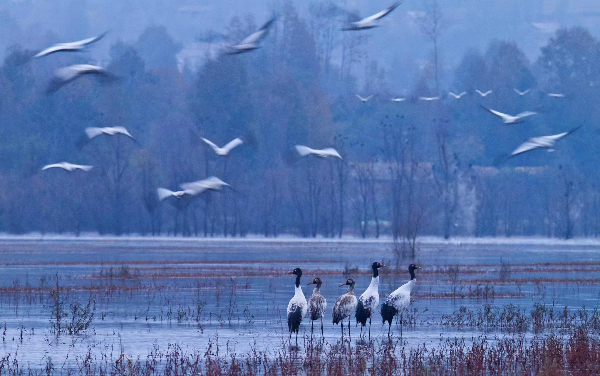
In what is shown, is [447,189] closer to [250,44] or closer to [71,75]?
[250,44]

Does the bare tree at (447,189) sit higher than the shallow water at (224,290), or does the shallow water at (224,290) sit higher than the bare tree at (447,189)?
the bare tree at (447,189)

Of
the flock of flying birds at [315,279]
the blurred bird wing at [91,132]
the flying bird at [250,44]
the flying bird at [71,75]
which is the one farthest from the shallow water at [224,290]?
the flying bird at [250,44]

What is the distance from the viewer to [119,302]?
2911 cm

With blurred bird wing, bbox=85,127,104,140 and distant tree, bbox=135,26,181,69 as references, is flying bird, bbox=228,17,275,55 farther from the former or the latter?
distant tree, bbox=135,26,181,69

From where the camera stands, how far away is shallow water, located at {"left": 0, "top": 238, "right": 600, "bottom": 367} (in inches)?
858

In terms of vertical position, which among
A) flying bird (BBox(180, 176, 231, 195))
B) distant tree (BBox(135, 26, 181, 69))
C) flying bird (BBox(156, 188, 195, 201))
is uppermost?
distant tree (BBox(135, 26, 181, 69))

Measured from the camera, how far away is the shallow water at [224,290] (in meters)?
21.8

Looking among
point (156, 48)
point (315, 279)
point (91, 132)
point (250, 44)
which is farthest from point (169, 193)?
point (156, 48)

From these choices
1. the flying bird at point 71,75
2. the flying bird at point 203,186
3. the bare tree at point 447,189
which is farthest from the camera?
the bare tree at point 447,189

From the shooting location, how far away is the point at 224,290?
3281 centimetres

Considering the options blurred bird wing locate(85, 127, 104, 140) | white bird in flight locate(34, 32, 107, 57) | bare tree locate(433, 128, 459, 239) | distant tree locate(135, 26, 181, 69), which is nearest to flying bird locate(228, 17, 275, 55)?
white bird in flight locate(34, 32, 107, 57)

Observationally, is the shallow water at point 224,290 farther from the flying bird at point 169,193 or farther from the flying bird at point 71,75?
the flying bird at point 71,75

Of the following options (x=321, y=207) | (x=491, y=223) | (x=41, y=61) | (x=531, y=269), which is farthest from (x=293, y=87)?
(x=531, y=269)

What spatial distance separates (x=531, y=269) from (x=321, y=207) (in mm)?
41900
